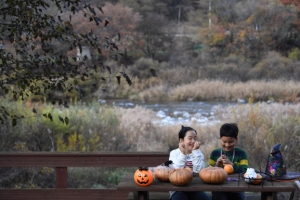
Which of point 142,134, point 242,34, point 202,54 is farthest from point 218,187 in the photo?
point 242,34

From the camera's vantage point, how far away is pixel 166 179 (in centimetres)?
413

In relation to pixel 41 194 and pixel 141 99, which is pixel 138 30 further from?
pixel 41 194

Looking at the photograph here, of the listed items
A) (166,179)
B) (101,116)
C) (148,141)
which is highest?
(166,179)

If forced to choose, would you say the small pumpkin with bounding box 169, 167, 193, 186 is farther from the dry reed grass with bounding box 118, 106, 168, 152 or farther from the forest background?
the forest background

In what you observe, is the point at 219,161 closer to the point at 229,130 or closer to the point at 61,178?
the point at 229,130

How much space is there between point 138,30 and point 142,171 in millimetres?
29727

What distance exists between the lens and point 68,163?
541 centimetres

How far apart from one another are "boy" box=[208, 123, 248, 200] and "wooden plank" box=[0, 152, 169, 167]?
994 mm

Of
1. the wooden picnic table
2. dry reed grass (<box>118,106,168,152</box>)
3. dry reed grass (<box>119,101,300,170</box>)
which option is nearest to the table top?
the wooden picnic table

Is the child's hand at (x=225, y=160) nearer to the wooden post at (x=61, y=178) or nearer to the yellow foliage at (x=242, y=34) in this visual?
the wooden post at (x=61, y=178)

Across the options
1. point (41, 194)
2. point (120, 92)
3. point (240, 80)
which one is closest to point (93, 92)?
point (120, 92)

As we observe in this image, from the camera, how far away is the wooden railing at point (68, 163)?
5.37 m

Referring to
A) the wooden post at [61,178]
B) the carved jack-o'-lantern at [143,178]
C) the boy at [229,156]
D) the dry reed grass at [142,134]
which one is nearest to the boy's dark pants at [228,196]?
the boy at [229,156]

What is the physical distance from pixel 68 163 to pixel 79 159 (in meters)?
0.13
